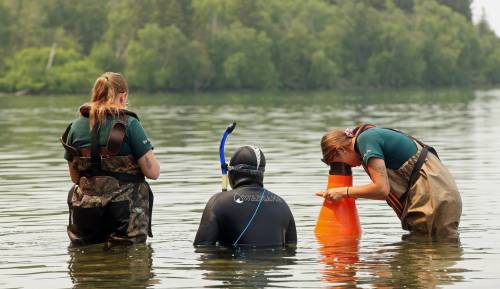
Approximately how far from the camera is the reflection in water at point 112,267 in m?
9.93

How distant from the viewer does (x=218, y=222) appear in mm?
10914

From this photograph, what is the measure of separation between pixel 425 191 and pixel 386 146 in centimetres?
A: 57

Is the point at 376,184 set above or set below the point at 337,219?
above

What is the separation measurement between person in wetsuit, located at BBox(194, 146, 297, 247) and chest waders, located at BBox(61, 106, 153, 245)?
562mm

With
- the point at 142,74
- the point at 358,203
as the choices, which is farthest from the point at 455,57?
the point at 358,203

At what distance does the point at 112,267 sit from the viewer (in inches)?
419

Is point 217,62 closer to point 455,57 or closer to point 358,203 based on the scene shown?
point 455,57

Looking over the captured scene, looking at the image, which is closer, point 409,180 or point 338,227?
point 409,180

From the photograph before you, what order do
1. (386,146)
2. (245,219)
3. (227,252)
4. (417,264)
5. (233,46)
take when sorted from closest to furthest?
(417,264), (245,219), (227,252), (386,146), (233,46)

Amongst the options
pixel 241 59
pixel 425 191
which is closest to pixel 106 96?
pixel 425 191

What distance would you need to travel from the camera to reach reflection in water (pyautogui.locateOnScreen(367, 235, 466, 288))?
32.0ft

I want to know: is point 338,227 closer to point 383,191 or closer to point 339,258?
point 383,191

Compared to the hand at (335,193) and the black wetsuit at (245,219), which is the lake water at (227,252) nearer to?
the black wetsuit at (245,219)

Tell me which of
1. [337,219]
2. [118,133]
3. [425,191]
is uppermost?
[118,133]
